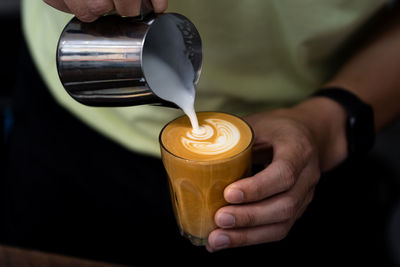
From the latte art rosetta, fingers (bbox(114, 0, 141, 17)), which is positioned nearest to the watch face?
the latte art rosetta

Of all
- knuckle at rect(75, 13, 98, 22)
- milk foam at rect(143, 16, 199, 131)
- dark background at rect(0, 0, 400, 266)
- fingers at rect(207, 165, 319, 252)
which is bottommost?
dark background at rect(0, 0, 400, 266)

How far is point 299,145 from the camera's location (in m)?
0.92

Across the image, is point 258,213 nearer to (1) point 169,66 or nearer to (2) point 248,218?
(2) point 248,218

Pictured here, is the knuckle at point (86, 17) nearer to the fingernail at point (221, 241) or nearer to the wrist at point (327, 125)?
the fingernail at point (221, 241)

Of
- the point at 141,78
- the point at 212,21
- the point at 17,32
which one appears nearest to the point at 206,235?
the point at 141,78

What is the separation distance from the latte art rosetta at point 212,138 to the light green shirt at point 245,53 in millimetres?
224

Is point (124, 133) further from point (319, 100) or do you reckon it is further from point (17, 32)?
point (17, 32)

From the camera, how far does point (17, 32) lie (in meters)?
1.87

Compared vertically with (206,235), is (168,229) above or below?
below

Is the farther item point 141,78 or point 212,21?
point 212,21

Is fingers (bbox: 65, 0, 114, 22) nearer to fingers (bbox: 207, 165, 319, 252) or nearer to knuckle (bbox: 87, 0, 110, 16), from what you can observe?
knuckle (bbox: 87, 0, 110, 16)

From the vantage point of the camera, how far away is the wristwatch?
1.10 metres

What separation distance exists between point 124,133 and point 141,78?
1.65ft

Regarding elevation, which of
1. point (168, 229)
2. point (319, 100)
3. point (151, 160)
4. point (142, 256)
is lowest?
point (142, 256)
